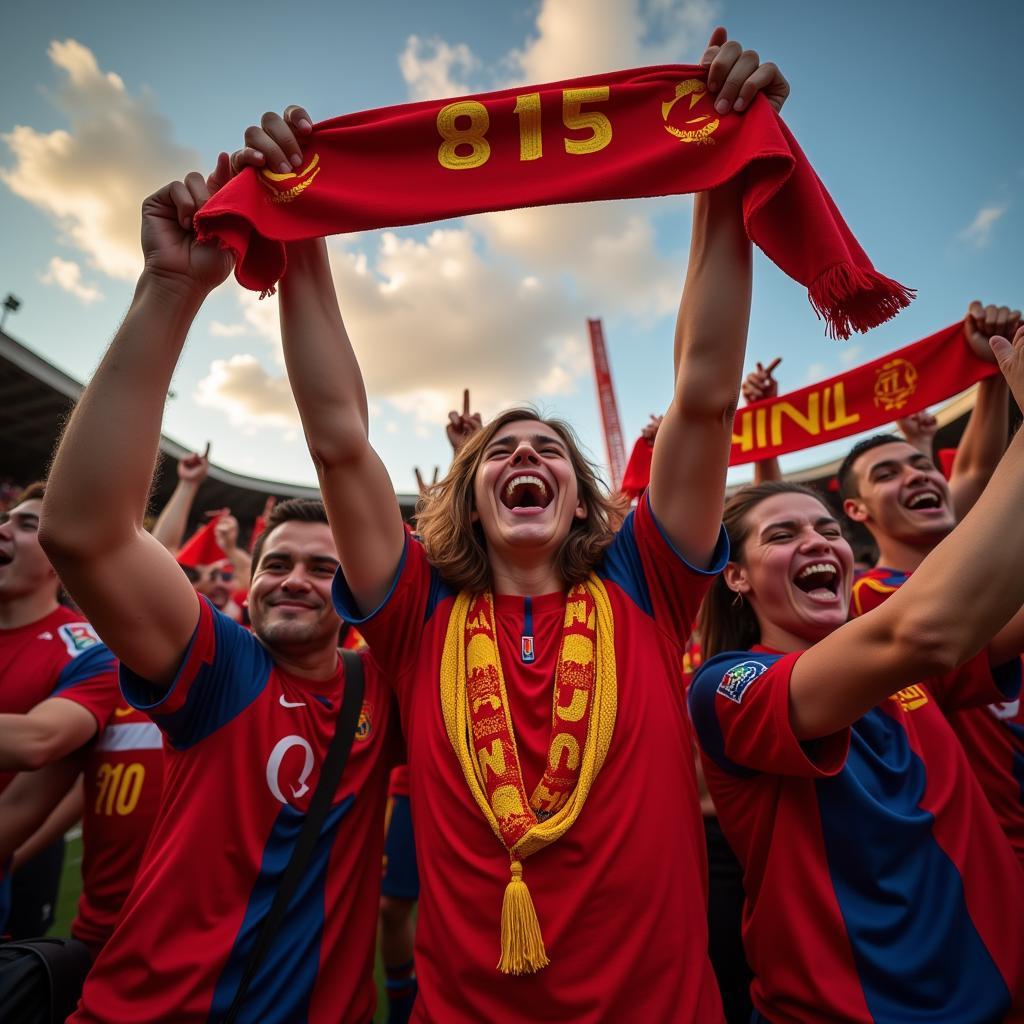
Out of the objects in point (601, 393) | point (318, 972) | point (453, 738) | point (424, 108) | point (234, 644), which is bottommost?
point (318, 972)

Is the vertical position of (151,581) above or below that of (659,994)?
above

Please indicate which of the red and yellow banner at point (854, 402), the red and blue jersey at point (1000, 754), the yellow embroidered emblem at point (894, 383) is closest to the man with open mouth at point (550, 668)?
the red and blue jersey at point (1000, 754)

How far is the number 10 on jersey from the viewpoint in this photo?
1649 millimetres

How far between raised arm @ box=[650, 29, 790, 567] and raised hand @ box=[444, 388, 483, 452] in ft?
4.75

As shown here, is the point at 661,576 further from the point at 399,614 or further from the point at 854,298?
the point at 854,298

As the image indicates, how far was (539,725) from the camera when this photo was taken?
1.48 meters

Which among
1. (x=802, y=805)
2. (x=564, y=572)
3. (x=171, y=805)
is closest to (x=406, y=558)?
(x=564, y=572)

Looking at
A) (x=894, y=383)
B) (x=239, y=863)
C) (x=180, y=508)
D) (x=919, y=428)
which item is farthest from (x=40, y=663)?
(x=919, y=428)

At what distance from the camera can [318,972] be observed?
4.88 ft

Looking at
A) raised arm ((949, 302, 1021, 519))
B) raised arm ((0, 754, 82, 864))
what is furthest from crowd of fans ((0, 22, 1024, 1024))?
raised arm ((949, 302, 1021, 519))

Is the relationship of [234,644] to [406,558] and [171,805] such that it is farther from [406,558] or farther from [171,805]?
[406,558]

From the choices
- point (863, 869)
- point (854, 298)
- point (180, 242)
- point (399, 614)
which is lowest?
point (863, 869)

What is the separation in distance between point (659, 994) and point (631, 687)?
24.2 inches

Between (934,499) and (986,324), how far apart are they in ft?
3.43
